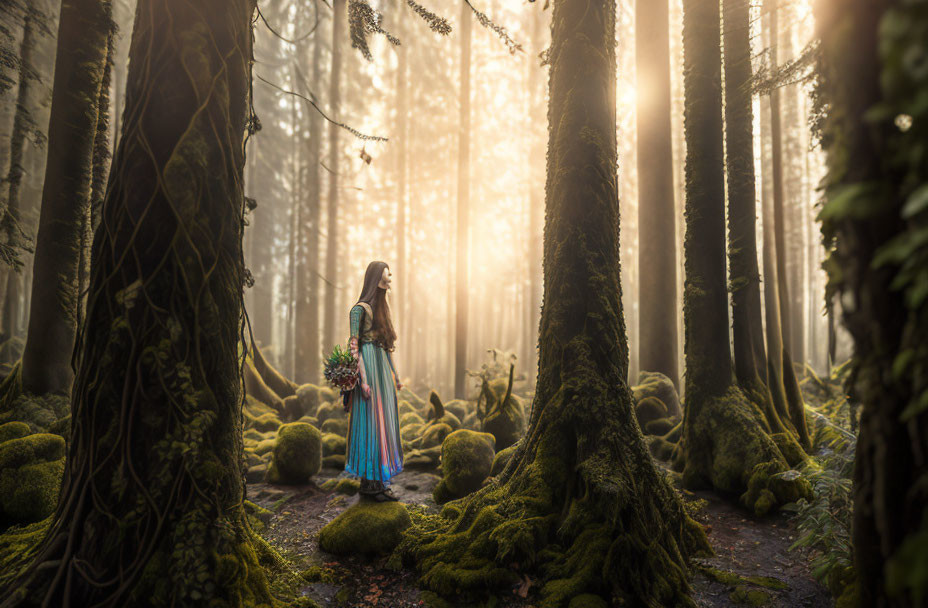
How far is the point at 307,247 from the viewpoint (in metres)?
17.1

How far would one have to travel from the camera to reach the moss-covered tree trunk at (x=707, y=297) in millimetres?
5645

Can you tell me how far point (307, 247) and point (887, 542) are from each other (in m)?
17.8

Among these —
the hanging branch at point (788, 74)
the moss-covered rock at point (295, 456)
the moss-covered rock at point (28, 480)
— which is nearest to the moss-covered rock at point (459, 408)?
the moss-covered rock at point (295, 456)

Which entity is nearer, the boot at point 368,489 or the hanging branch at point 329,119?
the hanging branch at point 329,119

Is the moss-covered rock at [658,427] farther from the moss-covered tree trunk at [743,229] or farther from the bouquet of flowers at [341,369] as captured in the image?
the bouquet of flowers at [341,369]

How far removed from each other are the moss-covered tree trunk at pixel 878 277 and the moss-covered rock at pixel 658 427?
23.0ft

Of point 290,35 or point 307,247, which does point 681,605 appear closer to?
point 307,247

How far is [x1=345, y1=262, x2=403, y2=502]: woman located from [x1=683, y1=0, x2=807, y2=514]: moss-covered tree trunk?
4.12 meters

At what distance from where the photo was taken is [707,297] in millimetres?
6051

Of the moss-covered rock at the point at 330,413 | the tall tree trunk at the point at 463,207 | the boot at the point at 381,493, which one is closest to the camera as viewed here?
the boot at the point at 381,493

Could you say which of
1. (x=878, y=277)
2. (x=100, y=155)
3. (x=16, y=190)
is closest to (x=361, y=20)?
(x=878, y=277)

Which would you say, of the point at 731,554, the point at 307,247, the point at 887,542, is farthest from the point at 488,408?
the point at 307,247

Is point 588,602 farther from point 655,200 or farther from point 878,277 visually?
point 655,200

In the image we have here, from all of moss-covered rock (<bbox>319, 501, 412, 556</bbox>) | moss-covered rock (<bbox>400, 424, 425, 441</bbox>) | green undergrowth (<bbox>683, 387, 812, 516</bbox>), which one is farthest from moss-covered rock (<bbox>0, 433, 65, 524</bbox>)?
green undergrowth (<bbox>683, 387, 812, 516</bbox>)
